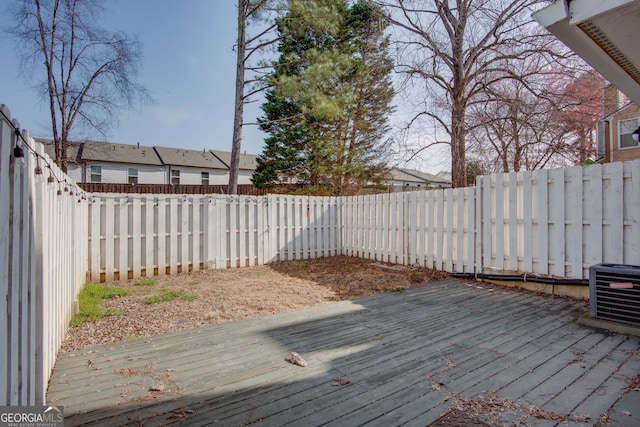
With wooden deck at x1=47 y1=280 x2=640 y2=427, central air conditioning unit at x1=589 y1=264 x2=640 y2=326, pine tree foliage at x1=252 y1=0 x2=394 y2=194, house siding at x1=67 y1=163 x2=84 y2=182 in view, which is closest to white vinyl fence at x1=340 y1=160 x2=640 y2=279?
central air conditioning unit at x1=589 y1=264 x2=640 y2=326

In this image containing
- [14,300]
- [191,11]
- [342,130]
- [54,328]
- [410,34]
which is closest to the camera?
[14,300]

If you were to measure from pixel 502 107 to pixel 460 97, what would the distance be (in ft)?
6.06

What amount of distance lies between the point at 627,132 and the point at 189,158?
83.2ft

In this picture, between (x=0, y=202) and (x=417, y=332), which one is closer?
(x=0, y=202)

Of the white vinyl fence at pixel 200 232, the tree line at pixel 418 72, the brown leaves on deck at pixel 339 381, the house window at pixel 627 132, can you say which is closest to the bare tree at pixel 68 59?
the tree line at pixel 418 72

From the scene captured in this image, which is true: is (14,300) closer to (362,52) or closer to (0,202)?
(0,202)

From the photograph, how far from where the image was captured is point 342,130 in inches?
606

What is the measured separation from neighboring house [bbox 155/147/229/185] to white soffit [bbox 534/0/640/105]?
23900 millimetres

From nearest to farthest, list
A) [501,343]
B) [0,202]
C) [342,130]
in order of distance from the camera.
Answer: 1. [0,202]
2. [501,343]
3. [342,130]

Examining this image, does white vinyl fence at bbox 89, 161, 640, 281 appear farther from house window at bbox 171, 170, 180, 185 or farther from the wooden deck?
house window at bbox 171, 170, 180, 185

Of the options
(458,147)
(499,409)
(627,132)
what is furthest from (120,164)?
(627,132)

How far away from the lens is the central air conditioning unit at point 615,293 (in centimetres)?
327

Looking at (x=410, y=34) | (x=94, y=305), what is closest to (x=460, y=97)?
(x=410, y=34)

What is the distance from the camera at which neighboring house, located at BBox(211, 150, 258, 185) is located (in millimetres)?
25219
